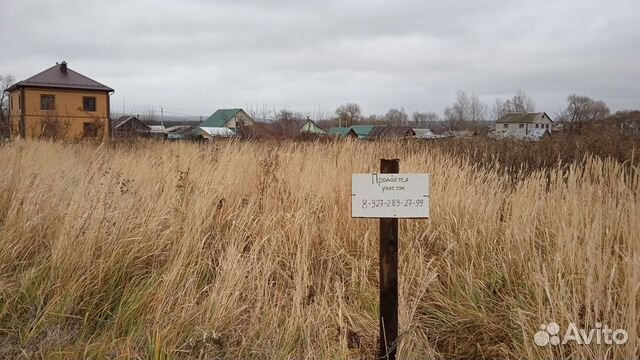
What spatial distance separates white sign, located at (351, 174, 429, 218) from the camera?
2.26 m

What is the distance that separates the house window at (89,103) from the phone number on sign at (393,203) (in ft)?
152

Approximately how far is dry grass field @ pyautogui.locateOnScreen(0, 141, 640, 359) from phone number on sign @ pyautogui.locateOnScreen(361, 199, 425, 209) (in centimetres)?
75

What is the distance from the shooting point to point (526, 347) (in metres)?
2.23

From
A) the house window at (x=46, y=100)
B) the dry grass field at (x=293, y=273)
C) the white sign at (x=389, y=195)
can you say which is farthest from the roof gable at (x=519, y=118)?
the white sign at (x=389, y=195)

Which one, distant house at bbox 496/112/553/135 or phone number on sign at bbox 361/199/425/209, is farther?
distant house at bbox 496/112/553/135

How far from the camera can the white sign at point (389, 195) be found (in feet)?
7.40

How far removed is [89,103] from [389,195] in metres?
47.3

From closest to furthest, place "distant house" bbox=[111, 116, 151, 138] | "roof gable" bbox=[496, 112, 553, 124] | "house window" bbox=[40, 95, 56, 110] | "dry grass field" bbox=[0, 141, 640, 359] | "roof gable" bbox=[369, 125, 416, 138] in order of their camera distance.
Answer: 1. "dry grass field" bbox=[0, 141, 640, 359]
2. "roof gable" bbox=[369, 125, 416, 138]
3. "distant house" bbox=[111, 116, 151, 138]
4. "house window" bbox=[40, 95, 56, 110]
5. "roof gable" bbox=[496, 112, 553, 124]

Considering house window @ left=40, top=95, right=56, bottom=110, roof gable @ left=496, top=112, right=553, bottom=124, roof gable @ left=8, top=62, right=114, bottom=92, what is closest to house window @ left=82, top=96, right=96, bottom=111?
roof gable @ left=8, top=62, right=114, bottom=92

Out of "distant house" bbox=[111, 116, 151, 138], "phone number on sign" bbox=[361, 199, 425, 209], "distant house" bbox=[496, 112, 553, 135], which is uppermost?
"distant house" bbox=[496, 112, 553, 135]

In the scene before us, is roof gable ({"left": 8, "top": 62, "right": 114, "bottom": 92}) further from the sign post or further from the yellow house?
the sign post

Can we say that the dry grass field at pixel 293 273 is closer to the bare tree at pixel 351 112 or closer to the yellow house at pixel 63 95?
the yellow house at pixel 63 95

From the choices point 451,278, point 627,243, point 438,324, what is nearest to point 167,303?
point 438,324

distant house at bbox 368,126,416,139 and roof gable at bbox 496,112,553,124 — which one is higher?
roof gable at bbox 496,112,553,124
